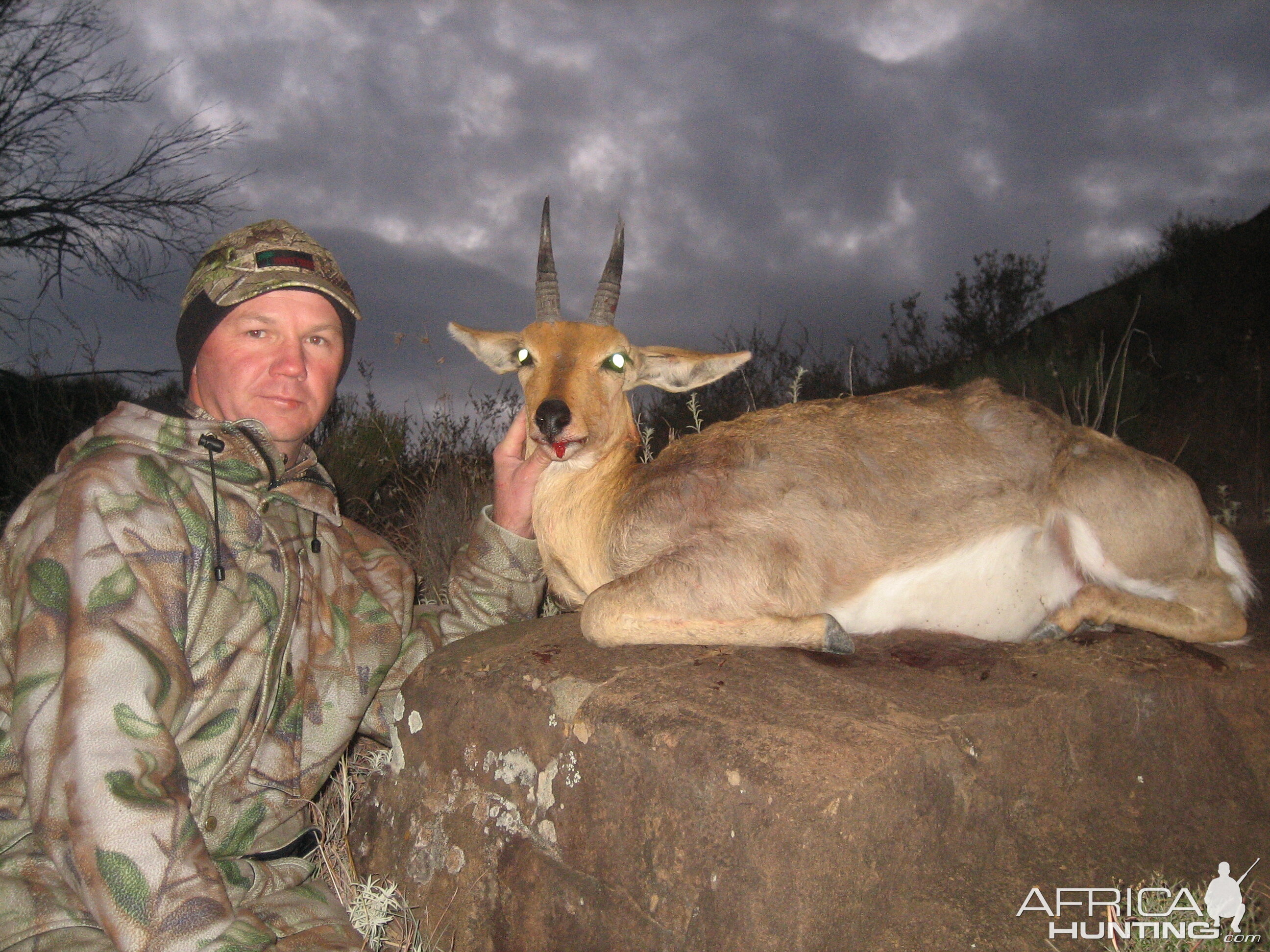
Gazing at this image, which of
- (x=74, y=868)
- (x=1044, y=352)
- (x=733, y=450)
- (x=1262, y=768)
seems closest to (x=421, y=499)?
(x=733, y=450)

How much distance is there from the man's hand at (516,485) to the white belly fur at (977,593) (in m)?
1.56

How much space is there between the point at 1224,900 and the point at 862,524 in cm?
182

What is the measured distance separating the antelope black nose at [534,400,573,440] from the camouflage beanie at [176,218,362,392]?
981 millimetres

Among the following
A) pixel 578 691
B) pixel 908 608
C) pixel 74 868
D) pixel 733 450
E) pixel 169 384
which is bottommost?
pixel 74 868

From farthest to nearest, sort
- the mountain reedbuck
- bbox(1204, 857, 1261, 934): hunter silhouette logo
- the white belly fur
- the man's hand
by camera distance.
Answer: the man's hand
the white belly fur
the mountain reedbuck
bbox(1204, 857, 1261, 934): hunter silhouette logo

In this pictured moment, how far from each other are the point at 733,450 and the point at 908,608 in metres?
1.08

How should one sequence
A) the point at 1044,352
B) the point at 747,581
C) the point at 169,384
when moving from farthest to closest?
the point at 1044,352, the point at 169,384, the point at 747,581

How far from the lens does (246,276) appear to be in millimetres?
3574

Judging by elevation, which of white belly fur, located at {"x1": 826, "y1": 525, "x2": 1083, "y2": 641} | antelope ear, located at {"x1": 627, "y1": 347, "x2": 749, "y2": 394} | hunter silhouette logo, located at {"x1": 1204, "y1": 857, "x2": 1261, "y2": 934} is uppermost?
antelope ear, located at {"x1": 627, "y1": 347, "x2": 749, "y2": 394}

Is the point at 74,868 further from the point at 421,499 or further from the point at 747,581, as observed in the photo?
the point at 421,499

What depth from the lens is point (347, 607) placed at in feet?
12.9

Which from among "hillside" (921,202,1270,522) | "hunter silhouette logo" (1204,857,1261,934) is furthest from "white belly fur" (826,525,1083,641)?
"hillside" (921,202,1270,522)

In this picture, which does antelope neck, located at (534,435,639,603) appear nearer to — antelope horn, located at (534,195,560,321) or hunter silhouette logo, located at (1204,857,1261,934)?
antelope horn, located at (534,195,560,321)

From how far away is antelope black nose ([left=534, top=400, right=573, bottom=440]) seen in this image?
3932mm
